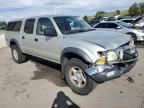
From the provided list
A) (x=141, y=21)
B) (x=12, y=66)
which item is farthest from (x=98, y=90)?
(x=141, y=21)

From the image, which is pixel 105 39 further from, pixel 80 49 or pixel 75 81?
pixel 75 81

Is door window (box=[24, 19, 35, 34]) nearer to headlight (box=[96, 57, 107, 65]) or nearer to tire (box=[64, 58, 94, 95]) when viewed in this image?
tire (box=[64, 58, 94, 95])

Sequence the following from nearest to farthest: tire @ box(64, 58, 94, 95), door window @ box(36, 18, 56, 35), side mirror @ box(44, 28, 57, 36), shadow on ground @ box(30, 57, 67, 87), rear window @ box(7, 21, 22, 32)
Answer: tire @ box(64, 58, 94, 95) → side mirror @ box(44, 28, 57, 36) → door window @ box(36, 18, 56, 35) → shadow on ground @ box(30, 57, 67, 87) → rear window @ box(7, 21, 22, 32)

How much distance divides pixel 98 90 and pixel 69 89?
778mm

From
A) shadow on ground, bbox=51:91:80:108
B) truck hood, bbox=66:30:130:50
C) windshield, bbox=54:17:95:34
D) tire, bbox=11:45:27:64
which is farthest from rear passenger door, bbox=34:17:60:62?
tire, bbox=11:45:27:64

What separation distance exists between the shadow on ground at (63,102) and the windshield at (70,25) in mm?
1803

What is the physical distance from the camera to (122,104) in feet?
14.3

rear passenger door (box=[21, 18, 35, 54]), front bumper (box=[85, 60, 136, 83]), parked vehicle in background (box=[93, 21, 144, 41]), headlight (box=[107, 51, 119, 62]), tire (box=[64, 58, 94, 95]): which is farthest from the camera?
parked vehicle in background (box=[93, 21, 144, 41])

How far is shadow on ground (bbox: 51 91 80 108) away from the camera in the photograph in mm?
4477

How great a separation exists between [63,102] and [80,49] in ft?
4.21

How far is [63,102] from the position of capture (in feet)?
15.2

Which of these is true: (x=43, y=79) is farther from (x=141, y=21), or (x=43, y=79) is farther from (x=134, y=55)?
(x=141, y=21)

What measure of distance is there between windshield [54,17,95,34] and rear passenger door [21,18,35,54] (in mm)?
1232

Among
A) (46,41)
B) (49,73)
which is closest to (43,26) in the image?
(46,41)
